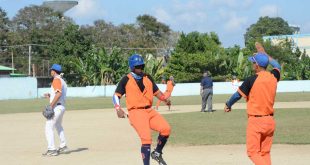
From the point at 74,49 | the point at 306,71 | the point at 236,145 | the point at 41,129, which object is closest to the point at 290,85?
the point at 306,71

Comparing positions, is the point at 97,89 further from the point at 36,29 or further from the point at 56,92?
the point at 56,92

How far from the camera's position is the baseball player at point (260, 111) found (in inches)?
283

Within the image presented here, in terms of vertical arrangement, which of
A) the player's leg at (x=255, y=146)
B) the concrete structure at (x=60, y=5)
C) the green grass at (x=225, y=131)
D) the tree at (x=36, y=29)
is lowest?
the green grass at (x=225, y=131)

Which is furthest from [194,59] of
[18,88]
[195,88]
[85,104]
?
[85,104]

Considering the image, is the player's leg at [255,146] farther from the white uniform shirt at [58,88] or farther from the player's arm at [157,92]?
the white uniform shirt at [58,88]

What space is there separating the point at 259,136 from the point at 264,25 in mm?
A: 109653

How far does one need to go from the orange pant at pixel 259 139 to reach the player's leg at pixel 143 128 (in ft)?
5.74

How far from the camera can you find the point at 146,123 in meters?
8.41

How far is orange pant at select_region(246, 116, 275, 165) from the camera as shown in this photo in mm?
7156

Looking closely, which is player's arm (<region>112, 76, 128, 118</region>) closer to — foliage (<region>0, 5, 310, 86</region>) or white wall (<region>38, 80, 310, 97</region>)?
white wall (<region>38, 80, 310, 97</region>)

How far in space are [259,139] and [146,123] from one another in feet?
6.50

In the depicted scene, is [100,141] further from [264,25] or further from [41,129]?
[264,25]

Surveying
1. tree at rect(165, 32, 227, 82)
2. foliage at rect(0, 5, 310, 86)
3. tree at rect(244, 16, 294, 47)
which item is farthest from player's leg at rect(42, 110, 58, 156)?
tree at rect(244, 16, 294, 47)

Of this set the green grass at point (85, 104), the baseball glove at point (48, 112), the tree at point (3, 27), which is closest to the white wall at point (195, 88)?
the green grass at point (85, 104)
